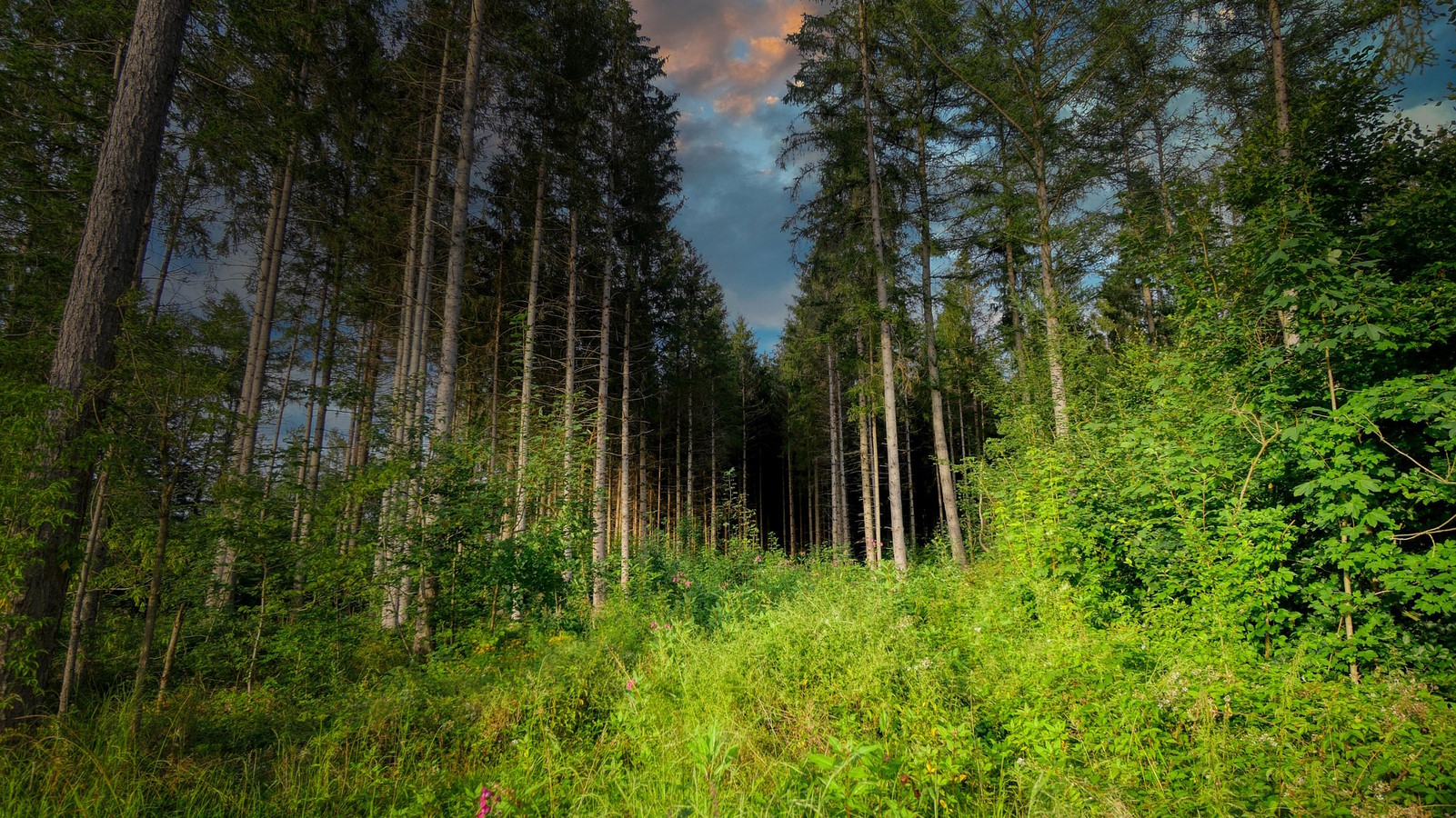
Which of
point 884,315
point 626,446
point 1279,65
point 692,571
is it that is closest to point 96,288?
point 692,571

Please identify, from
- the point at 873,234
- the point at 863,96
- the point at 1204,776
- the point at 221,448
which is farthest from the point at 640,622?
the point at 863,96

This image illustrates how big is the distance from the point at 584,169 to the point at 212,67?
6.20m

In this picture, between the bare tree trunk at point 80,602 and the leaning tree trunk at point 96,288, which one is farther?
the bare tree trunk at point 80,602

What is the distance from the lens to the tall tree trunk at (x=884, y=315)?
953 cm

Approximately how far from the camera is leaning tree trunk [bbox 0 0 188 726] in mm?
3096

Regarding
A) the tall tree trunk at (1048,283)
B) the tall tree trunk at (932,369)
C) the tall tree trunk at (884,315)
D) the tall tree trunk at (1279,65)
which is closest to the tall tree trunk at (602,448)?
the tall tree trunk at (884,315)

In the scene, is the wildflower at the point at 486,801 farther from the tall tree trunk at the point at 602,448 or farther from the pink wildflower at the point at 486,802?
the tall tree trunk at the point at 602,448

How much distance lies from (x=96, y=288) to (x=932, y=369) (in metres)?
12.7

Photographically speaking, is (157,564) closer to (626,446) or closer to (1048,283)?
(626,446)

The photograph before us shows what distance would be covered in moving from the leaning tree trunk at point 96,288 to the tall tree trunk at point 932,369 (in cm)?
1142

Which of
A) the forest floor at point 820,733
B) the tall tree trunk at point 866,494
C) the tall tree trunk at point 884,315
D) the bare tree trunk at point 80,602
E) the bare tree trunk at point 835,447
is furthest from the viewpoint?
the bare tree trunk at point 835,447

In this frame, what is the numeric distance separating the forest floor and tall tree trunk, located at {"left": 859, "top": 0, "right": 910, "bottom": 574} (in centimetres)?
513

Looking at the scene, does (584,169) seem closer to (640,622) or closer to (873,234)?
(873,234)

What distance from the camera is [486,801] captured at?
7.42 ft
